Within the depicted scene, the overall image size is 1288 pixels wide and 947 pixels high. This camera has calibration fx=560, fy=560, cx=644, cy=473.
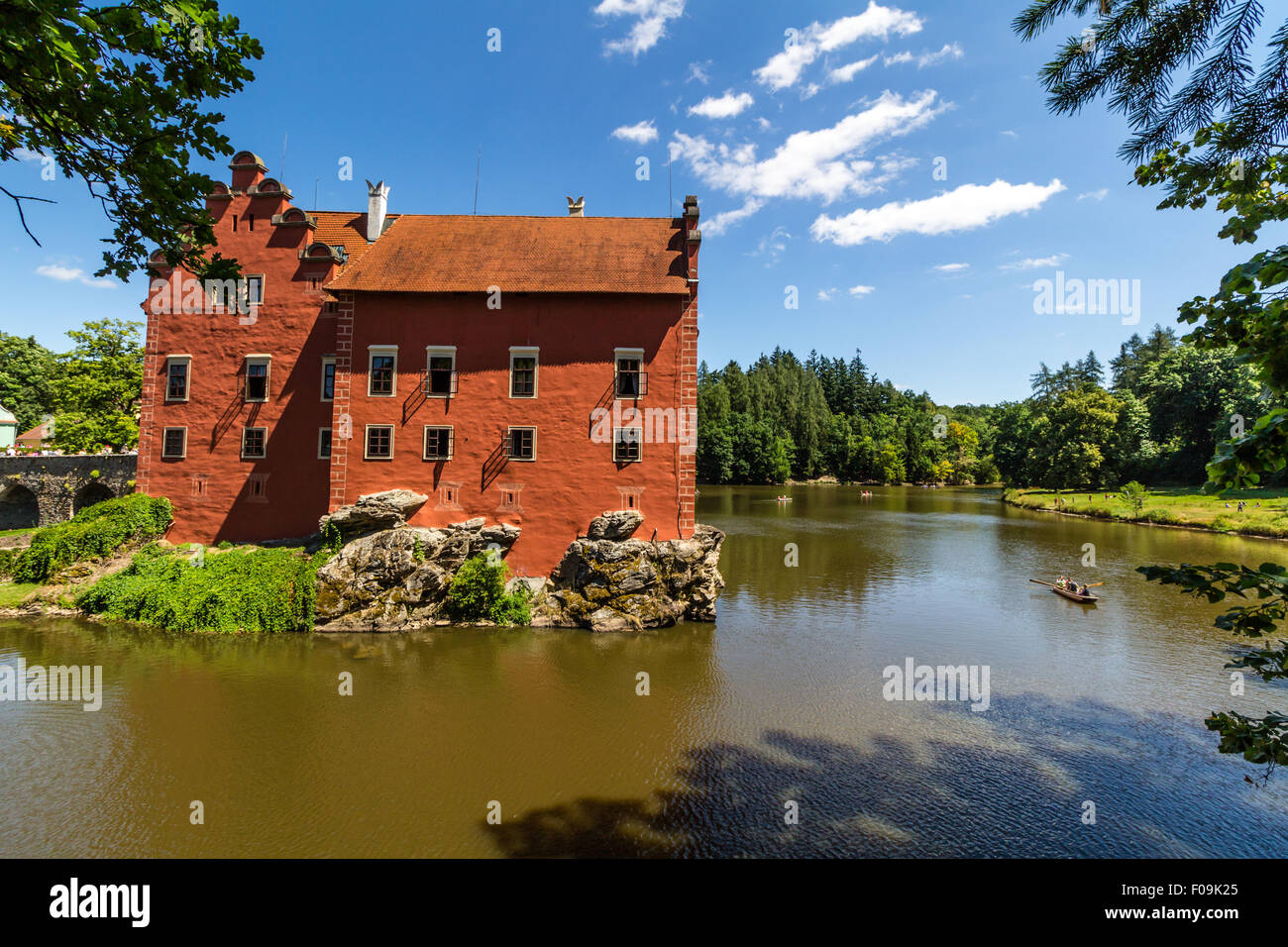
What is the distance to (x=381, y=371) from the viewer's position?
2283 cm

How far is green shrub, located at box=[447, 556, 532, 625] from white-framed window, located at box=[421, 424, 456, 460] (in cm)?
478

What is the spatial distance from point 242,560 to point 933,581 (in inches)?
1248

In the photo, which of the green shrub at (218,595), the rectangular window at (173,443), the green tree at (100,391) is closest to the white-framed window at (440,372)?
the green shrub at (218,595)

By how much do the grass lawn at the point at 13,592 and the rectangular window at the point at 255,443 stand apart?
8.25 metres

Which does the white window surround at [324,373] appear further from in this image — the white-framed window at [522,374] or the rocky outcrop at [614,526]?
the rocky outcrop at [614,526]

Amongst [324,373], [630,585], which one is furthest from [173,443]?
[630,585]

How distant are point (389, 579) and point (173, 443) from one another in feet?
42.3

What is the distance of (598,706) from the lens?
14.5m

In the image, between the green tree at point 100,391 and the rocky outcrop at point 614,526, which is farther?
the green tree at point 100,391

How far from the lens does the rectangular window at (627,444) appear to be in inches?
893

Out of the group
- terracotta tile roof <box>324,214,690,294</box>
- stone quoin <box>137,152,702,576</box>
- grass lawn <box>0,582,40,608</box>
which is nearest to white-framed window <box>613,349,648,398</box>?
stone quoin <box>137,152,702,576</box>

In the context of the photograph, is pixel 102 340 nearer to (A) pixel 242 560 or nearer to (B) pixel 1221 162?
→ (A) pixel 242 560

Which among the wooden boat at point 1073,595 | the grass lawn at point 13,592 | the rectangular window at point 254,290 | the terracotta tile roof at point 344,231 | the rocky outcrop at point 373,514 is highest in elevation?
the terracotta tile roof at point 344,231
